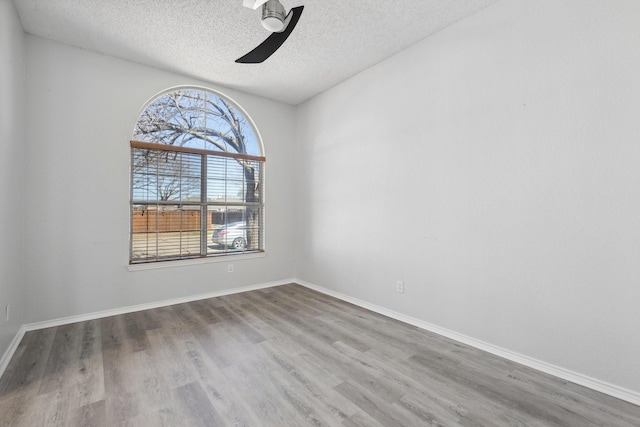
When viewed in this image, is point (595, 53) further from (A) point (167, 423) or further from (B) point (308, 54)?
(A) point (167, 423)

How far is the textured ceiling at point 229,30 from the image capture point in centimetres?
245

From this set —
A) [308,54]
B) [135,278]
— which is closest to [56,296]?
[135,278]

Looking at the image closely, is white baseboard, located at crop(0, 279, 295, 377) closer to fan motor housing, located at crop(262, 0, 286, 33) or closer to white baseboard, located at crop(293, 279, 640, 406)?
white baseboard, located at crop(293, 279, 640, 406)

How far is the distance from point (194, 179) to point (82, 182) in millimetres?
1155

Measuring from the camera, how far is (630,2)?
181 centimetres

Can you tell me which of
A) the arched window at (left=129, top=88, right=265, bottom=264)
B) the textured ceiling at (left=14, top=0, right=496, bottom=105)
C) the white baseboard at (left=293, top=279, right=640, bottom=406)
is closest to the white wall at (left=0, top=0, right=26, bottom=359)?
the textured ceiling at (left=14, top=0, right=496, bottom=105)

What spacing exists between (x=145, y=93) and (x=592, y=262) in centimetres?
455

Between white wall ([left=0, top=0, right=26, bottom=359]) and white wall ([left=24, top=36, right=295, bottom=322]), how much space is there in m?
0.13

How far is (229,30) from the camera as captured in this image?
276 cm

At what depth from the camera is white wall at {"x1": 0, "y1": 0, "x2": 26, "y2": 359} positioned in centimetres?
215

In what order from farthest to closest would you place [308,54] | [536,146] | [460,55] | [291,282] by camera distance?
[291,282]
[308,54]
[460,55]
[536,146]

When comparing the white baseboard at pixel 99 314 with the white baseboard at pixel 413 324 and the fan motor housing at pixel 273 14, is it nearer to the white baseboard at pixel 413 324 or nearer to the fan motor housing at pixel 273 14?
the white baseboard at pixel 413 324

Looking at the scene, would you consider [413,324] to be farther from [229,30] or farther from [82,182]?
[82,182]

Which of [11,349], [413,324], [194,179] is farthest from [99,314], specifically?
[413,324]
